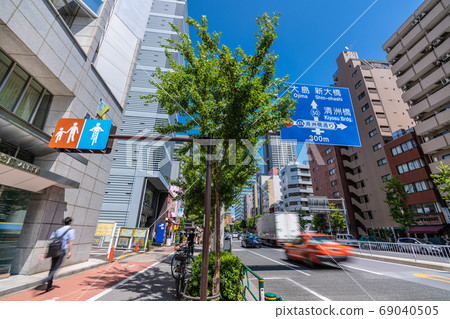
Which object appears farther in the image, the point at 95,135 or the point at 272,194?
the point at 272,194

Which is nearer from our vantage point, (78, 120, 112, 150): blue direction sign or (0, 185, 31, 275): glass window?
(78, 120, 112, 150): blue direction sign

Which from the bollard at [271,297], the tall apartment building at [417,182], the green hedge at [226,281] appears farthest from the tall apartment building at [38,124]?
the tall apartment building at [417,182]

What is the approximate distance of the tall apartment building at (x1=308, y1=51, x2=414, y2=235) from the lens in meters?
37.0

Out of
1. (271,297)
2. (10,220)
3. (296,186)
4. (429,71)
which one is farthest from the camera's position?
(296,186)

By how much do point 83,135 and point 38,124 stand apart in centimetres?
375

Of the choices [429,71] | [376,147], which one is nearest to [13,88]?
[429,71]

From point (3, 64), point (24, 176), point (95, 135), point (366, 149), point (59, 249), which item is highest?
point (366, 149)

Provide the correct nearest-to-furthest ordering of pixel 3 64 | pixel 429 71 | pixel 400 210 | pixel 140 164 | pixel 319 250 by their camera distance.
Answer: pixel 3 64, pixel 319 250, pixel 140 164, pixel 400 210, pixel 429 71

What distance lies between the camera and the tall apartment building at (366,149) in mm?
37000

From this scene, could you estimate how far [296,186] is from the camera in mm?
65875

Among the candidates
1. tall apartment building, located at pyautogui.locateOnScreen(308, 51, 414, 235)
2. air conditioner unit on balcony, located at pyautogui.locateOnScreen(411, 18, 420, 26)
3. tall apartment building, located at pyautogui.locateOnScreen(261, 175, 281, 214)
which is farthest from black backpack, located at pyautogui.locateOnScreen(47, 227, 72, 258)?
tall apartment building, located at pyautogui.locateOnScreen(261, 175, 281, 214)

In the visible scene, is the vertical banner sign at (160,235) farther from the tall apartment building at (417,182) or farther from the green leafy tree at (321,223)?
the green leafy tree at (321,223)

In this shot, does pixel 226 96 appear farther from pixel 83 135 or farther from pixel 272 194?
pixel 272 194

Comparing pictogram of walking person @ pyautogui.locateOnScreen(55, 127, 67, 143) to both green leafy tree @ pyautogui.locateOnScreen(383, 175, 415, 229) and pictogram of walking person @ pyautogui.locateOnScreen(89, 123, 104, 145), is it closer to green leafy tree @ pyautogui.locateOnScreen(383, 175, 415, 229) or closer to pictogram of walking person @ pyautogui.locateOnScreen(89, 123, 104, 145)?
pictogram of walking person @ pyautogui.locateOnScreen(89, 123, 104, 145)
